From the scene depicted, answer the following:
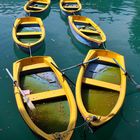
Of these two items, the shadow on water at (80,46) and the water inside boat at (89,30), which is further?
the water inside boat at (89,30)

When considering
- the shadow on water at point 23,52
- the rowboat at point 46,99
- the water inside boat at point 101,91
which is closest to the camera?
the rowboat at point 46,99

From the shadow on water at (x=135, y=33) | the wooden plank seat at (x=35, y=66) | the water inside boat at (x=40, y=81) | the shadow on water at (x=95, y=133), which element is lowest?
the shadow on water at (x=135, y=33)

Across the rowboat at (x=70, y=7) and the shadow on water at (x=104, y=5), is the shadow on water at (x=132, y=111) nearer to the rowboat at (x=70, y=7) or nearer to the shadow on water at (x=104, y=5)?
the rowboat at (x=70, y=7)

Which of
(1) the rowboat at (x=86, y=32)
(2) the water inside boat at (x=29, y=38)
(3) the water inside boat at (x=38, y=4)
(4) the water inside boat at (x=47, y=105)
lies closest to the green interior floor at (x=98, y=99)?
(4) the water inside boat at (x=47, y=105)

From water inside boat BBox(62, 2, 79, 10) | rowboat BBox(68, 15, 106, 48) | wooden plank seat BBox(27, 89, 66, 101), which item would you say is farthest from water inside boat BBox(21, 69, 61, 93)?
water inside boat BBox(62, 2, 79, 10)

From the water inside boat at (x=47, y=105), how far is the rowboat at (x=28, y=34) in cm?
348

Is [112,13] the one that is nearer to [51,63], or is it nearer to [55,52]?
[55,52]

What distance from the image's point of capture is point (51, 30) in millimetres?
24906

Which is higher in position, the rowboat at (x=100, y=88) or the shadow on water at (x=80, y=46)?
the rowboat at (x=100, y=88)

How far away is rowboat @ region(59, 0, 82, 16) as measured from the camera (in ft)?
87.9

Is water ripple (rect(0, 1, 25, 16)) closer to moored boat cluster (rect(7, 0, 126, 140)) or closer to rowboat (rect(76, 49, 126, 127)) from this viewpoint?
moored boat cluster (rect(7, 0, 126, 140))

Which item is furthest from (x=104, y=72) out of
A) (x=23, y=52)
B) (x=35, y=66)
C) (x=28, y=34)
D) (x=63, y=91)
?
(x=28, y=34)

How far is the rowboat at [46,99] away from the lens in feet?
42.0

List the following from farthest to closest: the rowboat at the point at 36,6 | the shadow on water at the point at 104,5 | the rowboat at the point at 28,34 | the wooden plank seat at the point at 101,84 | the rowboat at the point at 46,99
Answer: the shadow on water at the point at 104,5 → the rowboat at the point at 36,6 → the rowboat at the point at 28,34 → the wooden plank seat at the point at 101,84 → the rowboat at the point at 46,99
